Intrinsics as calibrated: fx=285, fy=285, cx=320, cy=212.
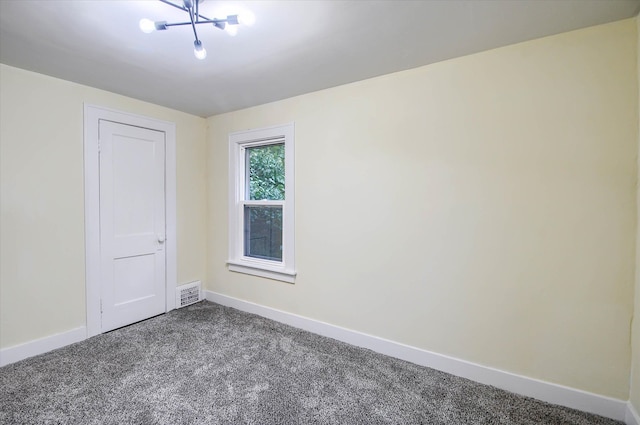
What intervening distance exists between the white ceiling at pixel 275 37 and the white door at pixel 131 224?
61 cm

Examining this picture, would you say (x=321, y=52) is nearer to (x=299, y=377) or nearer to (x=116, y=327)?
(x=299, y=377)

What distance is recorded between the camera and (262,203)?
3219 mm

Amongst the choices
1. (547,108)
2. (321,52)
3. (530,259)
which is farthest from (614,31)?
(321,52)

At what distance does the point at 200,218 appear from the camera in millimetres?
3611

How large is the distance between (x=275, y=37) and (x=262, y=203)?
1.77m

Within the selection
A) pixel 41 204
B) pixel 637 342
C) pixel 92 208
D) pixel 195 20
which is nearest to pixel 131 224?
pixel 92 208

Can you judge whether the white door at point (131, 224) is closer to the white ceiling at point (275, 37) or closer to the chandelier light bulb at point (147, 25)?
the white ceiling at point (275, 37)

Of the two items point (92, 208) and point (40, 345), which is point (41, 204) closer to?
point (92, 208)

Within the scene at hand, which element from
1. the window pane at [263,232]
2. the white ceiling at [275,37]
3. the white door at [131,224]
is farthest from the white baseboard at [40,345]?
the white ceiling at [275,37]

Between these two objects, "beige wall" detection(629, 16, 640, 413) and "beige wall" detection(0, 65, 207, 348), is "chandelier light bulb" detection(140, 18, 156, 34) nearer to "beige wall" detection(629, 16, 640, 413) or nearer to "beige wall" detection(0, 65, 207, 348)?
"beige wall" detection(0, 65, 207, 348)

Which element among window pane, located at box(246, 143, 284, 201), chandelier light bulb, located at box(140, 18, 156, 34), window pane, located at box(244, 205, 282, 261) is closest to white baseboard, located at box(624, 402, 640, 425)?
window pane, located at box(244, 205, 282, 261)

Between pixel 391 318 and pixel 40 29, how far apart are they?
3101 mm

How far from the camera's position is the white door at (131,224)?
2.74 metres

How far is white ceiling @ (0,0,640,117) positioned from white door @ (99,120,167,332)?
0.61 metres
